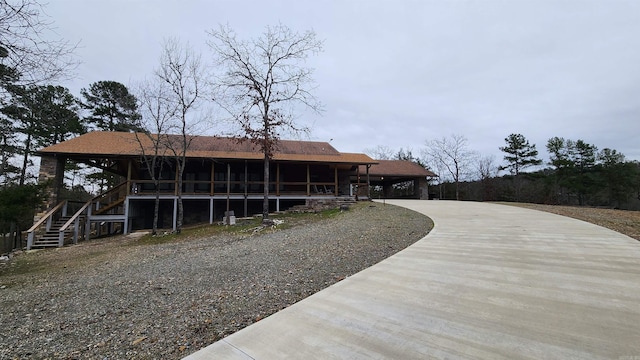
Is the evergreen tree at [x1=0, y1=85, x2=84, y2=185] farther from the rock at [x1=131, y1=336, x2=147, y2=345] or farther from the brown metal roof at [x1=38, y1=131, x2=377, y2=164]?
the brown metal roof at [x1=38, y1=131, x2=377, y2=164]

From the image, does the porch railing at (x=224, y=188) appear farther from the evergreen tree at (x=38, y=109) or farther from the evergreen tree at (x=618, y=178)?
the evergreen tree at (x=618, y=178)

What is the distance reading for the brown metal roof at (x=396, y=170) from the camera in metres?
25.8

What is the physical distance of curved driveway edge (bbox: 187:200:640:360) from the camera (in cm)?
231

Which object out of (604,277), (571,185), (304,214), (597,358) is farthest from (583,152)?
(597,358)

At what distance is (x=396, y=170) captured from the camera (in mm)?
27000

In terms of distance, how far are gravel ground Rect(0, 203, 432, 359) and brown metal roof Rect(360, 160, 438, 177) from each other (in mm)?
16731

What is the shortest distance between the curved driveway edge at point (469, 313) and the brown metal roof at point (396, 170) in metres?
20.7

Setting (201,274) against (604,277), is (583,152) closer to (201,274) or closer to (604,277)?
(604,277)

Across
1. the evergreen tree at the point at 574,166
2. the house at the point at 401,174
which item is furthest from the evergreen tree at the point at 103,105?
the evergreen tree at the point at 574,166

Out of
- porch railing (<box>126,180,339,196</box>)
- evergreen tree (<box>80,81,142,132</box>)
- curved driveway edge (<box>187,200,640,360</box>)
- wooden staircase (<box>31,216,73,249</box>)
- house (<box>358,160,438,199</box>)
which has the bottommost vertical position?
wooden staircase (<box>31,216,73,249</box>)

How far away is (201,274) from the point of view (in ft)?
19.1

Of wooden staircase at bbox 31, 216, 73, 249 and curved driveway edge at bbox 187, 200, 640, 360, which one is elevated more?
curved driveway edge at bbox 187, 200, 640, 360

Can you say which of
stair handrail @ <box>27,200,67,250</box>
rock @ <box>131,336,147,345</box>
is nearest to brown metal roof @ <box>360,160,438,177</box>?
stair handrail @ <box>27,200,67,250</box>

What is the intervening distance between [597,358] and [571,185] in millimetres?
34887
